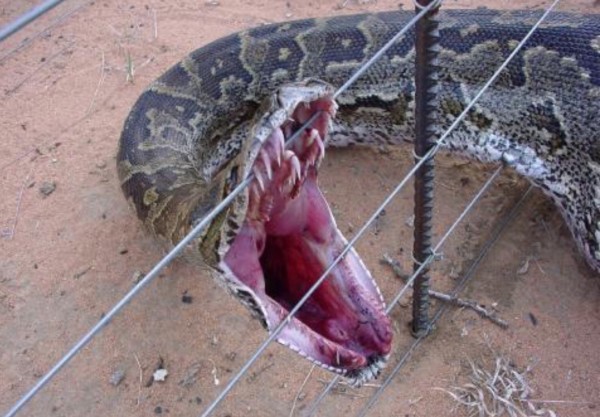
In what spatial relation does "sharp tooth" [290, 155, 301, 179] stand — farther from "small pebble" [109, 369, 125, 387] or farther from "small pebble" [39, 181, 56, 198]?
"small pebble" [39, 181, 56, 198]

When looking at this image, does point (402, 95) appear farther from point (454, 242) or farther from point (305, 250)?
point (305, 250)

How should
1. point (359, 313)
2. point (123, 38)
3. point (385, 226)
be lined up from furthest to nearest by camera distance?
point (123, 38), point (385, 226), point (359, 313)

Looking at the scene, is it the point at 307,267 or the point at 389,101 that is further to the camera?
the point at 389,101

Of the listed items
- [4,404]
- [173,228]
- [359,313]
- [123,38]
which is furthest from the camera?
[123,38]

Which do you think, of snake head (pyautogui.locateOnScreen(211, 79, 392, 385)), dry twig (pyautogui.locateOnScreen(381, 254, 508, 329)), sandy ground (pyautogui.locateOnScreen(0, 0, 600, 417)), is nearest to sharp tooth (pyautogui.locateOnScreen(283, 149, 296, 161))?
snake head (pyautogui.locateOnScreen(211, 79, 392, 385))

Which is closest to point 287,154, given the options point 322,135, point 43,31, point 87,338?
point 322,135

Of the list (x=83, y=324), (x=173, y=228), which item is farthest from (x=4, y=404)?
(x=173, y=228)

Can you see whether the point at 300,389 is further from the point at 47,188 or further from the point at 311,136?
the point at 47,188
